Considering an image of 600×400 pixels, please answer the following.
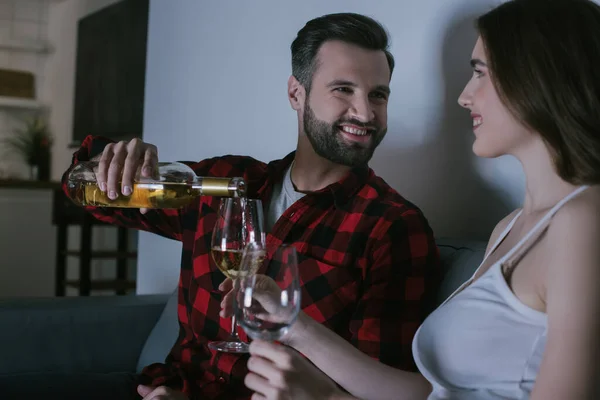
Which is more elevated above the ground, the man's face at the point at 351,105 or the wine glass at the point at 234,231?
the man's face at the point at 351,105

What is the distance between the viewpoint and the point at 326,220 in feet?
4.72

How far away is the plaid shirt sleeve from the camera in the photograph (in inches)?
48.8

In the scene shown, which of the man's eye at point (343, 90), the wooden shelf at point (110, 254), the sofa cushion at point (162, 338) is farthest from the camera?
the wooden shelf at point (110, 254)

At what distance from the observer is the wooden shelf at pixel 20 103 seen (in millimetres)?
5586

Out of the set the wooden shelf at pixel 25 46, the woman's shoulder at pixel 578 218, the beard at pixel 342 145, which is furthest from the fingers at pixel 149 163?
the wooden shelf at pixel 25 46

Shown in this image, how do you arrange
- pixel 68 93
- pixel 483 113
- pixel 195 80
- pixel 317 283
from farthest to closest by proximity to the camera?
pixel 68 93
pixel 195 80
pixel 317 283
pixel 483 113

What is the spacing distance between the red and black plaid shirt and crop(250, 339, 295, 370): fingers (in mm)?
371

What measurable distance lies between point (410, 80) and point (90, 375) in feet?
3.26

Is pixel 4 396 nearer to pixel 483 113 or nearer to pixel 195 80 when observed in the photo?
pixel 483 113

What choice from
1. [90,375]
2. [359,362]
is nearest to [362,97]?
[359,362]

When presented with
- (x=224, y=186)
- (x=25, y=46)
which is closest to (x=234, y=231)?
(x=224, y=186)

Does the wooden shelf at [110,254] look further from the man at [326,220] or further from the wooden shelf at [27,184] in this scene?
the man at [326,220]

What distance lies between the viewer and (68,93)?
5.58 m

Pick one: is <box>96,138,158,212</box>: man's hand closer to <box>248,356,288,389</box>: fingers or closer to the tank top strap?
<box>248,356,288,389</box>: fingers
